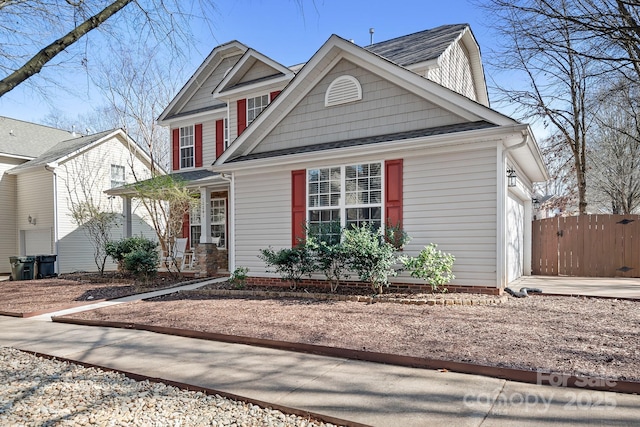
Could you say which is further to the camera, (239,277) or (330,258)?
(239,277)

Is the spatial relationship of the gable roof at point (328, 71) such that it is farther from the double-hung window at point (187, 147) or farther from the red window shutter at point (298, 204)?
the double-hung window at point (187, 147)

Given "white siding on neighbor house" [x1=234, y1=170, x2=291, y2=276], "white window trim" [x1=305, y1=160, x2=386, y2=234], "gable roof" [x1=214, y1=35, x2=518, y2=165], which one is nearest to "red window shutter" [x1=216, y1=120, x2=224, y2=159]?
"gable roof" [x1=214, y1=35, x2=518, y2=165]

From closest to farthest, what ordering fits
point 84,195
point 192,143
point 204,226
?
point 204,226 → point 192,143 → point 84,195

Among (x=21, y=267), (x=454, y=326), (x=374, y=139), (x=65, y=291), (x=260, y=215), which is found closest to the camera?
(x=454, y=326)

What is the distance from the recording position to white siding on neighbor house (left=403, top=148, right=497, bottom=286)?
707 cm

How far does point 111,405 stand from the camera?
10.8ft

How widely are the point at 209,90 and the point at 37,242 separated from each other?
1054cm

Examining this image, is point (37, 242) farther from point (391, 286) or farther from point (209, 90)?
point (391, 286)

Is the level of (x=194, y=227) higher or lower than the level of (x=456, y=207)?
lower

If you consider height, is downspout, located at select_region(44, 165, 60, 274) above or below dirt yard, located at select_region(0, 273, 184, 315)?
above

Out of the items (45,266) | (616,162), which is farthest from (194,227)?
(616,162)

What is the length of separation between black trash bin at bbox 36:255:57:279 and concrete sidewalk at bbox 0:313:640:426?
38.0 ft

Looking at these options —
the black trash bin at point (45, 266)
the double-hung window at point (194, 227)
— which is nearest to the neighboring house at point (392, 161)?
the double-hung window at point (194, 227)

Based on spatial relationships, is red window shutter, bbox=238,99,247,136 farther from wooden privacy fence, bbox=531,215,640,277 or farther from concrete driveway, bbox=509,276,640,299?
wooden privacy fence, bbox=531,215,640,277
